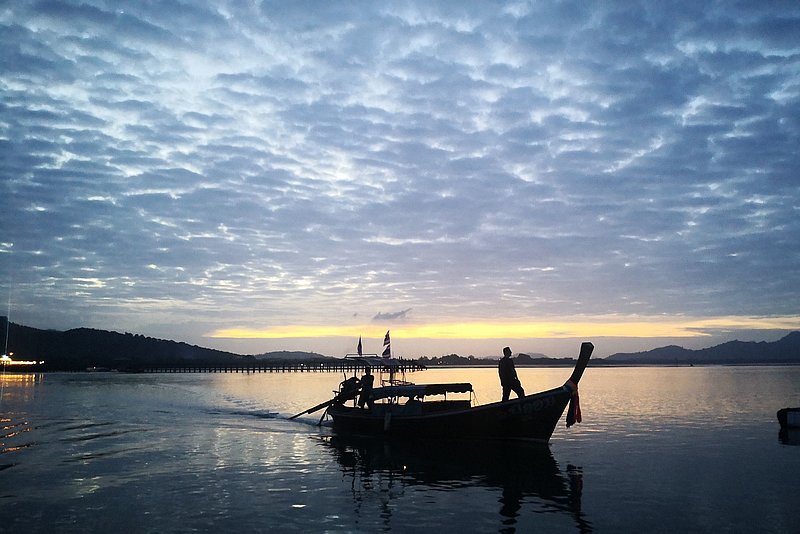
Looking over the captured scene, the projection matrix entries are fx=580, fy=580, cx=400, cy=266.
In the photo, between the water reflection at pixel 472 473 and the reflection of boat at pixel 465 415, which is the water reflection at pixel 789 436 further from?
the water reflection at pixel 472 473

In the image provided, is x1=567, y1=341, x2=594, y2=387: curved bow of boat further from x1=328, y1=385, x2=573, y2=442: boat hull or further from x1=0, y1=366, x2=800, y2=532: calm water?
x1=0, y1=366, x2=800, y2=532: calm water

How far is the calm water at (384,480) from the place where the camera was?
16312mm

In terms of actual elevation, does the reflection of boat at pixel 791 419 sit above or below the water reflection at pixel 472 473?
above

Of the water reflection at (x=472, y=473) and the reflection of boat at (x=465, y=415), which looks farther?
the reflection of boat at (x=465, y=415)

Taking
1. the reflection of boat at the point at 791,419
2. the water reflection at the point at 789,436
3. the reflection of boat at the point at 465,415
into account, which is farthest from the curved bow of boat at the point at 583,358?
the reflection of boat at the point at 791,419

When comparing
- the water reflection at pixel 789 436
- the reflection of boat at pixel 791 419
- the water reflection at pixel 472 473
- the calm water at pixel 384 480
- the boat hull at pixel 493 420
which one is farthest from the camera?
the reflection of boat at pixel 791 419

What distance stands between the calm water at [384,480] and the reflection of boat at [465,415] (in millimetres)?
864

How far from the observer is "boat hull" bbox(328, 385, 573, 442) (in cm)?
2861

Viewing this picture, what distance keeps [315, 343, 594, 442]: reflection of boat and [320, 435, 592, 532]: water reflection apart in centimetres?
74

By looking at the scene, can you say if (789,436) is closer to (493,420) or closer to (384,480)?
(493,420)

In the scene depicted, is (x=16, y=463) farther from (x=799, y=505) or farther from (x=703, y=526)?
(x=799, y=505)

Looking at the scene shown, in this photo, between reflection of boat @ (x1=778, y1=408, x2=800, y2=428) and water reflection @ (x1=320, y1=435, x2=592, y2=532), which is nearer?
water reflection @ (x1=320, y1=435, x2=592, y2=532)

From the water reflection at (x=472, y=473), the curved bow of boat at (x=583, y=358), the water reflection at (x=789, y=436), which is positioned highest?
the curved bow of boat at (x=583, y=358)

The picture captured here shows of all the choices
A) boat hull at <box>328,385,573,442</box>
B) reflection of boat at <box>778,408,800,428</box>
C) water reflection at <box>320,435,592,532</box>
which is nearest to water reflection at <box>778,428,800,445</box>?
reflection of boat at <box>778,408,800,428</box>
